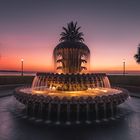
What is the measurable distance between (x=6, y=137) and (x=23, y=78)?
71.3 ft

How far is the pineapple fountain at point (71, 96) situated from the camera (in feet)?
33.6

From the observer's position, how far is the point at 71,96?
10312 mm

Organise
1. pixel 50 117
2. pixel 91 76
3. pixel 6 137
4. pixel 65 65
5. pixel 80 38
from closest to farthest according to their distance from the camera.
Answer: pixel 6 137, pixel 50 117, pixel 91 76, pixel 65 65, pixel 80 38

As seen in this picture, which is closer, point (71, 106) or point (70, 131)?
point (70, 131)

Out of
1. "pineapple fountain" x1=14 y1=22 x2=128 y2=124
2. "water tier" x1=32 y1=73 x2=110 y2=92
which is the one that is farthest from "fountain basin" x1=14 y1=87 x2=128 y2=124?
"water tier" x1=32 y1=73 x2=110 y2=92

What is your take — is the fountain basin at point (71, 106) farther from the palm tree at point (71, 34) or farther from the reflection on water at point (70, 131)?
the palm tree at point (71, 34)

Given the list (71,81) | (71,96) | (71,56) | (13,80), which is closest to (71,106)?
(71,96)

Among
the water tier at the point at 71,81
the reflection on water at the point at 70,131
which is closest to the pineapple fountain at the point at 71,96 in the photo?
the water tier at the point at 71,81

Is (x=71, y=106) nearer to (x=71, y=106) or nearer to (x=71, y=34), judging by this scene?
(x=71, y=106)

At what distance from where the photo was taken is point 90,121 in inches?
412

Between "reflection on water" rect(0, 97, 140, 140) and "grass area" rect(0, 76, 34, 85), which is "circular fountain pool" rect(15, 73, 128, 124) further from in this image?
"grass area" rect(0, 76, 34, 85)

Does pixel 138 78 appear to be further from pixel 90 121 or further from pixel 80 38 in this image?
pixel 90 121

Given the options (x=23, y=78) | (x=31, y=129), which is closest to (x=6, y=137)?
(x=31, y=129)

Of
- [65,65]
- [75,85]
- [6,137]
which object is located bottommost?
[6,137]
